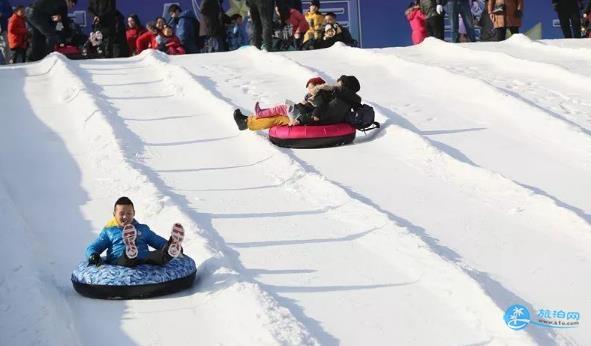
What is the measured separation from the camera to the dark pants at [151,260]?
6688mm

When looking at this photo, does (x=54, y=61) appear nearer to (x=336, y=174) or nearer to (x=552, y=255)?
(x=336, y=174)

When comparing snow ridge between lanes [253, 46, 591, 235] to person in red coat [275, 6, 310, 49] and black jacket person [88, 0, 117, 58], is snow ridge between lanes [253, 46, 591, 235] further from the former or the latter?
person in red coat [275, 6, 310, 49]

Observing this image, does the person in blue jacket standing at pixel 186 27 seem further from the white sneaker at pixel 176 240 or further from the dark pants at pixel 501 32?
the white sneaker at pixel 176 240

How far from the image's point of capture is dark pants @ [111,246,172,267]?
6688mm

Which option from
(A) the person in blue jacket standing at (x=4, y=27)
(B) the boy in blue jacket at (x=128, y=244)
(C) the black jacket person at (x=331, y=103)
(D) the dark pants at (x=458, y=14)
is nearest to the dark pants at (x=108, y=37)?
(A) the person in blue jacket standing at (x=4, y=27)

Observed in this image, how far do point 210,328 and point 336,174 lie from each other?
331 centimetres

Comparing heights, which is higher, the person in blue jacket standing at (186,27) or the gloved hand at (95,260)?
the gloved hand at (95,260)

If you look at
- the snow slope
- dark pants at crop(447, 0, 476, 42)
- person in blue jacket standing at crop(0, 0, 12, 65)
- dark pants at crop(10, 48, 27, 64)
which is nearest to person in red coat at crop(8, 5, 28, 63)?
dark pants at crop(10, 48, 27, 64)

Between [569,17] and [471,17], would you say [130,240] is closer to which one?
[471,17]

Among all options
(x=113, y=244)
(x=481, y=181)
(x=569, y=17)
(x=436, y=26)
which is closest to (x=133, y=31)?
(x=436, y=26)

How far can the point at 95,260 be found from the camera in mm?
6738

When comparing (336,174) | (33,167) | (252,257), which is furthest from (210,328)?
(33,167)

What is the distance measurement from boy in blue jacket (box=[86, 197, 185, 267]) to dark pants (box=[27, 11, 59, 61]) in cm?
912

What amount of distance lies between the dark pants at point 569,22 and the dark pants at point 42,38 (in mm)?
6959
